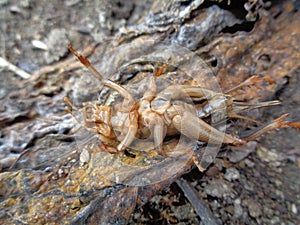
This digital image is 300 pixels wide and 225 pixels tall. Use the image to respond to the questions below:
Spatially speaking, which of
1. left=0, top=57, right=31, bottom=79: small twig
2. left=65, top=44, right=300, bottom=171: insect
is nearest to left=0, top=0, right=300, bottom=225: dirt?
left=65, top=44, right=300, bottom=171: insect

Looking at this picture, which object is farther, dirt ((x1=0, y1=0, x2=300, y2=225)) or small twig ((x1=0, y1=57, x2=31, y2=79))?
small twig ((x1=0, y1=57, x2=31, y2=79))

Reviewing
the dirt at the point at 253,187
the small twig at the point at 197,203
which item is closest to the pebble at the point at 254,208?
the dirt at the point at 253,187

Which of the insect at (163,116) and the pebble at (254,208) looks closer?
the insect at (163,116)

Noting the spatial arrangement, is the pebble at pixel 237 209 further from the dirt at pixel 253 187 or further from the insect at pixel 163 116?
the insect at pixel 163 116

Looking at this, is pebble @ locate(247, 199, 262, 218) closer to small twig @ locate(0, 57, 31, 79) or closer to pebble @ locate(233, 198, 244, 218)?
pebble @ locate(233, 198, 244, 218)

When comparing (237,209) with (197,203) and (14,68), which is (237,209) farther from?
(14,68)

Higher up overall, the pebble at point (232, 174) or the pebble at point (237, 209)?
the pebble at point (232, 174)

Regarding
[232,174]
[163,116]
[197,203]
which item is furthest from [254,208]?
[163,116]
